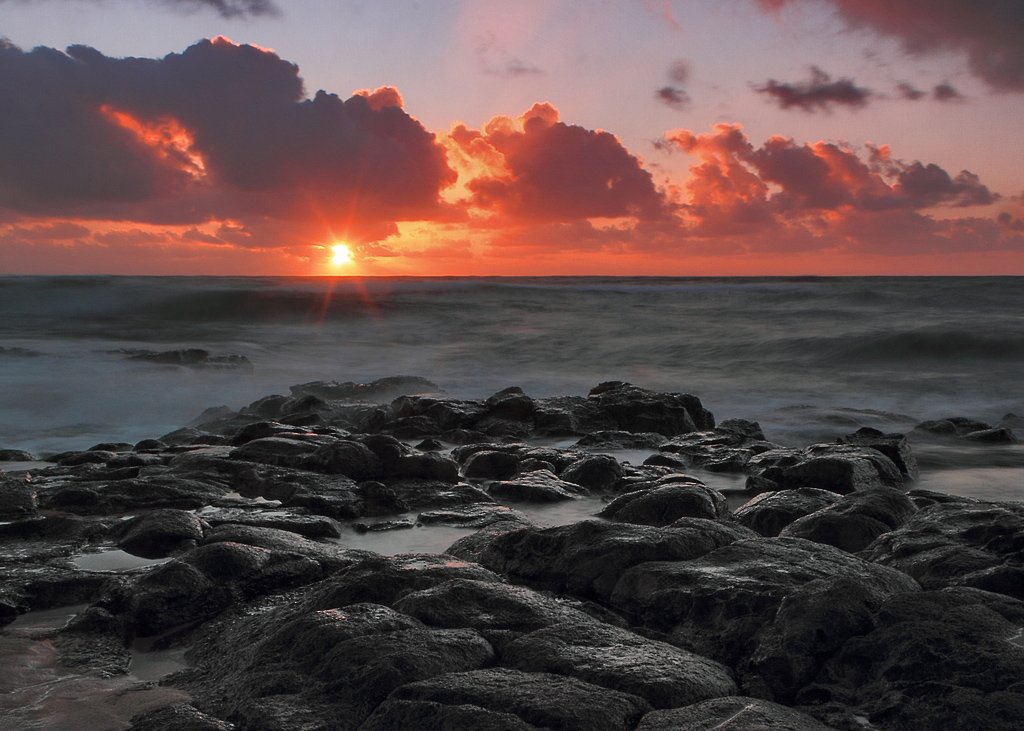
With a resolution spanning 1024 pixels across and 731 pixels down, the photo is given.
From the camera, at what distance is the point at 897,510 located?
4.56 metres

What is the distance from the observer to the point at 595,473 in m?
6.26

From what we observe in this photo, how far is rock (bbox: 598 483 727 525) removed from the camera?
4770 millimetres

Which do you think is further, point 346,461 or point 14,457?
point 14,457

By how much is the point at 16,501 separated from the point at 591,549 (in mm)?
3425

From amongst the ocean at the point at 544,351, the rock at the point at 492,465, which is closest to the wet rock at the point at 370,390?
the ocean at the point at 544,351

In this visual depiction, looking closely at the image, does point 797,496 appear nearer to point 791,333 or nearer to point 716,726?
point 716,726

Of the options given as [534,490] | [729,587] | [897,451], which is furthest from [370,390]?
[729,587]

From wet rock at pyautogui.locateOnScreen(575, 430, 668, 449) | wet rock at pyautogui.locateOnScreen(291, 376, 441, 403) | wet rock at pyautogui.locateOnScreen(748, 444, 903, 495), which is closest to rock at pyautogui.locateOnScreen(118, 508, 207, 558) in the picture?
wet rock at pyautogui.locateOnScreen(748, 444, 903, 495)

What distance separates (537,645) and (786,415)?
1014 cm

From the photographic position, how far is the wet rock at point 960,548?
336cm

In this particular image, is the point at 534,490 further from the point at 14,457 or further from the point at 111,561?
the point at 14,457

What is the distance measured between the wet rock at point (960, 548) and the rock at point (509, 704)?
5.77 feet

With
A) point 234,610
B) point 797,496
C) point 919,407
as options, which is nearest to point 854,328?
point 919,407

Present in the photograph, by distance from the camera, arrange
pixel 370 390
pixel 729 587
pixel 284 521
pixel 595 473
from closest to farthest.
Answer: pixel 729 587, pixel 284 521, pixel 595 473, pixel 370 390
